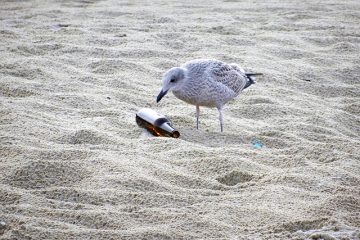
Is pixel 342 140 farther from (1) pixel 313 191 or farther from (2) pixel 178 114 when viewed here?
(2) pixel 178 114

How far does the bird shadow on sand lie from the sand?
15mm

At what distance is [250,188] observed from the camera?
3.45 meters

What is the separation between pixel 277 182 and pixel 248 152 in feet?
1.69

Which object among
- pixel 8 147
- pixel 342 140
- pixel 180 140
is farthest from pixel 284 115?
pixel 8 147

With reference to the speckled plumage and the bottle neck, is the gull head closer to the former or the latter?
the speckled plumage

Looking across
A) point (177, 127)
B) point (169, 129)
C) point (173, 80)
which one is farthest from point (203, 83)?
point (169, 129)

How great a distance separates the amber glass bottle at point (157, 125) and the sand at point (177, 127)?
0.26ft

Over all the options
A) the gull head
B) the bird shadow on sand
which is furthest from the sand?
the gull head

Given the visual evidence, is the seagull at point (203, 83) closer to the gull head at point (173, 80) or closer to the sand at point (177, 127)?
the gull head at point (173, 80)

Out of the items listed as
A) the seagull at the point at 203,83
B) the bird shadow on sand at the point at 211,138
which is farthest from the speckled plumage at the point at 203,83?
the bird shadow on sand at the point at 211,138

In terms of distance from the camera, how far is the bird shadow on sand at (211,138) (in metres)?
4.30

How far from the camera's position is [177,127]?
4.61 metres

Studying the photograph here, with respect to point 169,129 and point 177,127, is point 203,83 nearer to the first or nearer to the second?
point 177,127

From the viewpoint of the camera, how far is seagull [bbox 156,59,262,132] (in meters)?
4.54
